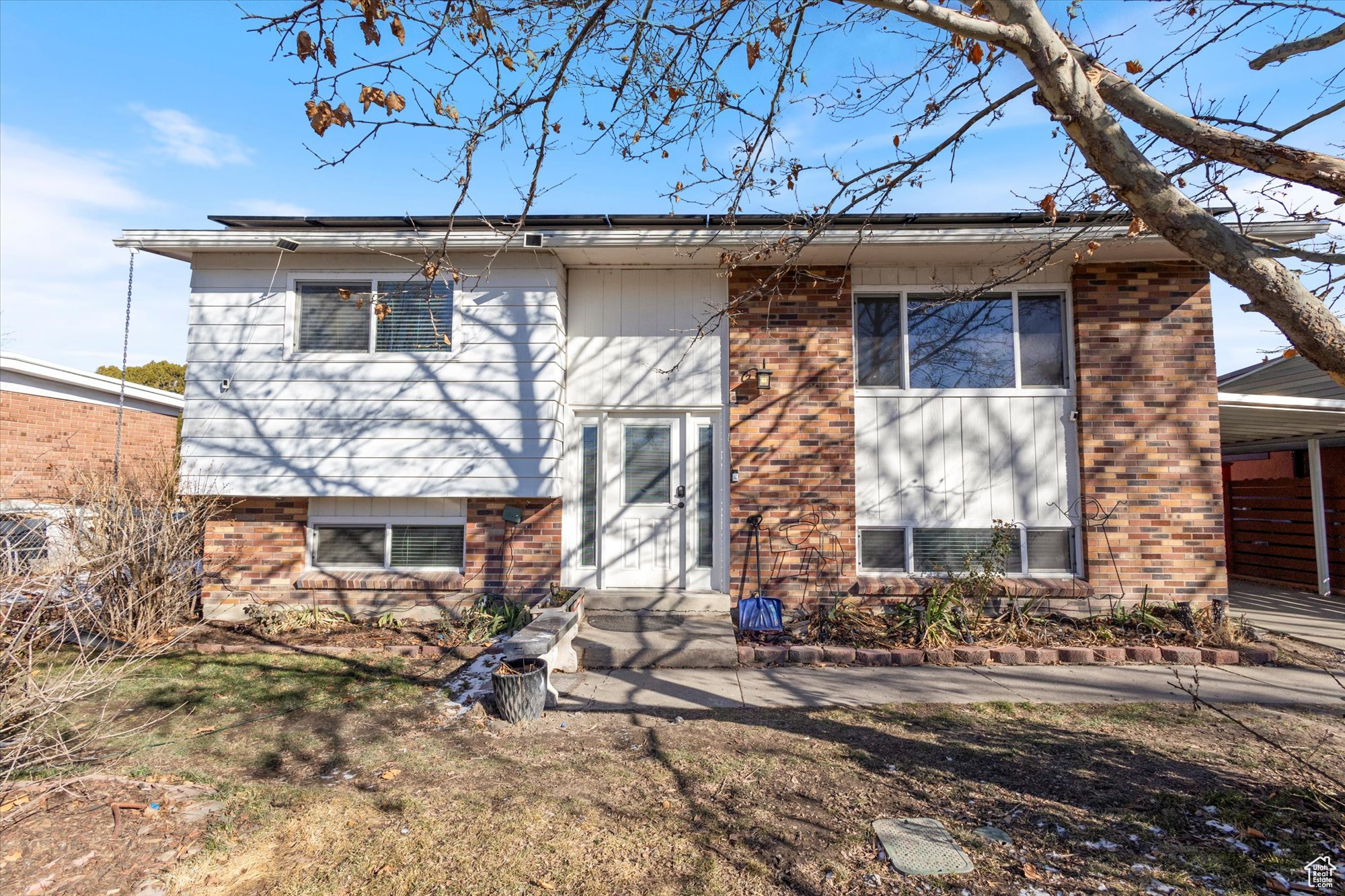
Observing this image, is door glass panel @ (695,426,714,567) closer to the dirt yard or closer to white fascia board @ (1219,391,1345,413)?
the dirt yard

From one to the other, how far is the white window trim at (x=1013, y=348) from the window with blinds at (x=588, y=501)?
9.99 ft

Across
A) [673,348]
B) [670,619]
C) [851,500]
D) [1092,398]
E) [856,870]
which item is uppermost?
[673,348]

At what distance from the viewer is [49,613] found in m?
3.88

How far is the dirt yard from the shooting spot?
291 centimetres

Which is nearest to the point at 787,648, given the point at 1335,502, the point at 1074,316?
the point at 1074,316

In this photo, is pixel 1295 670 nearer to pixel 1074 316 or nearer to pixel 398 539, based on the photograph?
pixel 1074 316

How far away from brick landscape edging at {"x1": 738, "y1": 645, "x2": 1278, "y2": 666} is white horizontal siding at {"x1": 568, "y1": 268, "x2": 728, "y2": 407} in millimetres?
2849

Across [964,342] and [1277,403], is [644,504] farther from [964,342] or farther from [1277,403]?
[1277,403]

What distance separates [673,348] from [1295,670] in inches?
260

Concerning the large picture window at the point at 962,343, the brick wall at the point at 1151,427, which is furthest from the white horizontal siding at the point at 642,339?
the brick wall at the point at 1151,427

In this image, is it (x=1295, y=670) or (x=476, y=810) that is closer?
(x=476, y=810)

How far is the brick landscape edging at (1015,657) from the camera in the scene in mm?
6180

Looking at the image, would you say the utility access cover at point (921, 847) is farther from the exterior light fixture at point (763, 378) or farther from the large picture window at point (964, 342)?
the large picture window at point (964, 342)

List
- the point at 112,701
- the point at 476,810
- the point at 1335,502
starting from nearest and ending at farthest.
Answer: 1. the point at 476,810
2. the point at 112,701
3. the point at 1335,502
